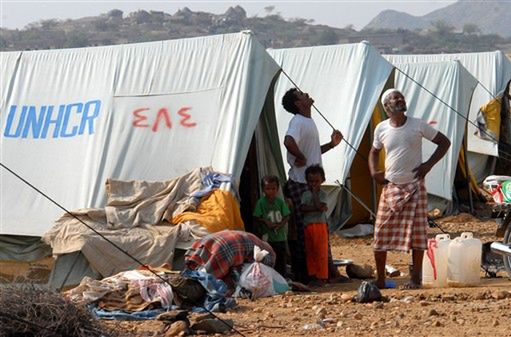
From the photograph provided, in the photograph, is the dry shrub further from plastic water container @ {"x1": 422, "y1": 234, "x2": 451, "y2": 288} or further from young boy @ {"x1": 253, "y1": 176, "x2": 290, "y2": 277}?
plastic water container @ {"x1": 422, "y1": 234, "x2": 451, "y2": 288}

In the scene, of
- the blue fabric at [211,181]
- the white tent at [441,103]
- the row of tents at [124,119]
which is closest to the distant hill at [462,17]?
the white tent at [441,103]

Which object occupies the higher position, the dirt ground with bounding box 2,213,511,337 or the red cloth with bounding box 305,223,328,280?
the red cloth with bounding box 305,223,328,280

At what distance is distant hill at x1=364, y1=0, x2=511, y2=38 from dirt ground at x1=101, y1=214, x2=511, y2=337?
453ft

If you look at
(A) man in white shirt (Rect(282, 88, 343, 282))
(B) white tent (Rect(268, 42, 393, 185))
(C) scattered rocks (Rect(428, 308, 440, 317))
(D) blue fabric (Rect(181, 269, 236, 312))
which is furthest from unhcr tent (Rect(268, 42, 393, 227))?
(C) scattered rocks (Rect(428, 308, 440, 317))

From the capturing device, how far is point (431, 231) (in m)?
15.4

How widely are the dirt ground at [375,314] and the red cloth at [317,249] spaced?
0.55ft

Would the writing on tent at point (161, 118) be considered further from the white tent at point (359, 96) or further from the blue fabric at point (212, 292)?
the white tent at point (359, 96)

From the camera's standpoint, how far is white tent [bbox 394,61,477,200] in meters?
16.9

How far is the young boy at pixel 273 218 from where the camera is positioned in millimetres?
10805

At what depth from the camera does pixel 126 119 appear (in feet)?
39.8

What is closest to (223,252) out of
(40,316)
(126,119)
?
(126,119)

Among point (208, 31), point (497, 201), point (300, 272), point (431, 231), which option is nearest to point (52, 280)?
point (300, 272)

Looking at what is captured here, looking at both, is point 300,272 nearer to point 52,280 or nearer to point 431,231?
point 52,280

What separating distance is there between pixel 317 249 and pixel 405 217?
3.13 ft
